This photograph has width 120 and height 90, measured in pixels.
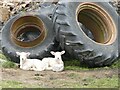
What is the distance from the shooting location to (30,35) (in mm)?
10148

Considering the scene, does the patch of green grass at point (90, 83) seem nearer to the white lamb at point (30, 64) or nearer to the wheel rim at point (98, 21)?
the white lamb at point (30, 64)

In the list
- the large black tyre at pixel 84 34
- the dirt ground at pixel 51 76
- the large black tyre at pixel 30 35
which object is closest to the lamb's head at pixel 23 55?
the large black tyre at pixel 30 35

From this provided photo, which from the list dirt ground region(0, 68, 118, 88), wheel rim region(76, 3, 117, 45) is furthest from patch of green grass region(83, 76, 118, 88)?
wheel rim region(76, 3, 117, 45)

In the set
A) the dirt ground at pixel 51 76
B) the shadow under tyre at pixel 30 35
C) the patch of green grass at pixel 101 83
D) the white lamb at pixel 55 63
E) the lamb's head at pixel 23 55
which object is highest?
the shadow under tyre at pixel 30 35

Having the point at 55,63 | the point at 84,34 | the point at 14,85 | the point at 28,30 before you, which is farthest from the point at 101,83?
the point at 28,30

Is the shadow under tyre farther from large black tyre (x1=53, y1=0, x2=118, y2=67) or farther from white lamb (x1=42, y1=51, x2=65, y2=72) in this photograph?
white lamb (x1=42, y1=51, x2=65, y2=72)

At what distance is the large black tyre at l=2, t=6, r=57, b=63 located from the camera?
9.07 m

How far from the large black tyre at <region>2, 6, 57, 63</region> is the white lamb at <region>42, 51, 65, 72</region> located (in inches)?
24.3

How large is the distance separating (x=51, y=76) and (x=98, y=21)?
2.45 m

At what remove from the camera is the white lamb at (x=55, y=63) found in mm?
8217

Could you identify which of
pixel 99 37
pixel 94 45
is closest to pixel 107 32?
pixel 99 37

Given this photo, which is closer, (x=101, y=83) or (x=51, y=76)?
(x=101, y=83)

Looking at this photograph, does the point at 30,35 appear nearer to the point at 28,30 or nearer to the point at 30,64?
the point at 28,30

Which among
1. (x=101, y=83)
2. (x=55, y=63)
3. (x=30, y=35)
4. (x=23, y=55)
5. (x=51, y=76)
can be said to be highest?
(x=30, y=35)
